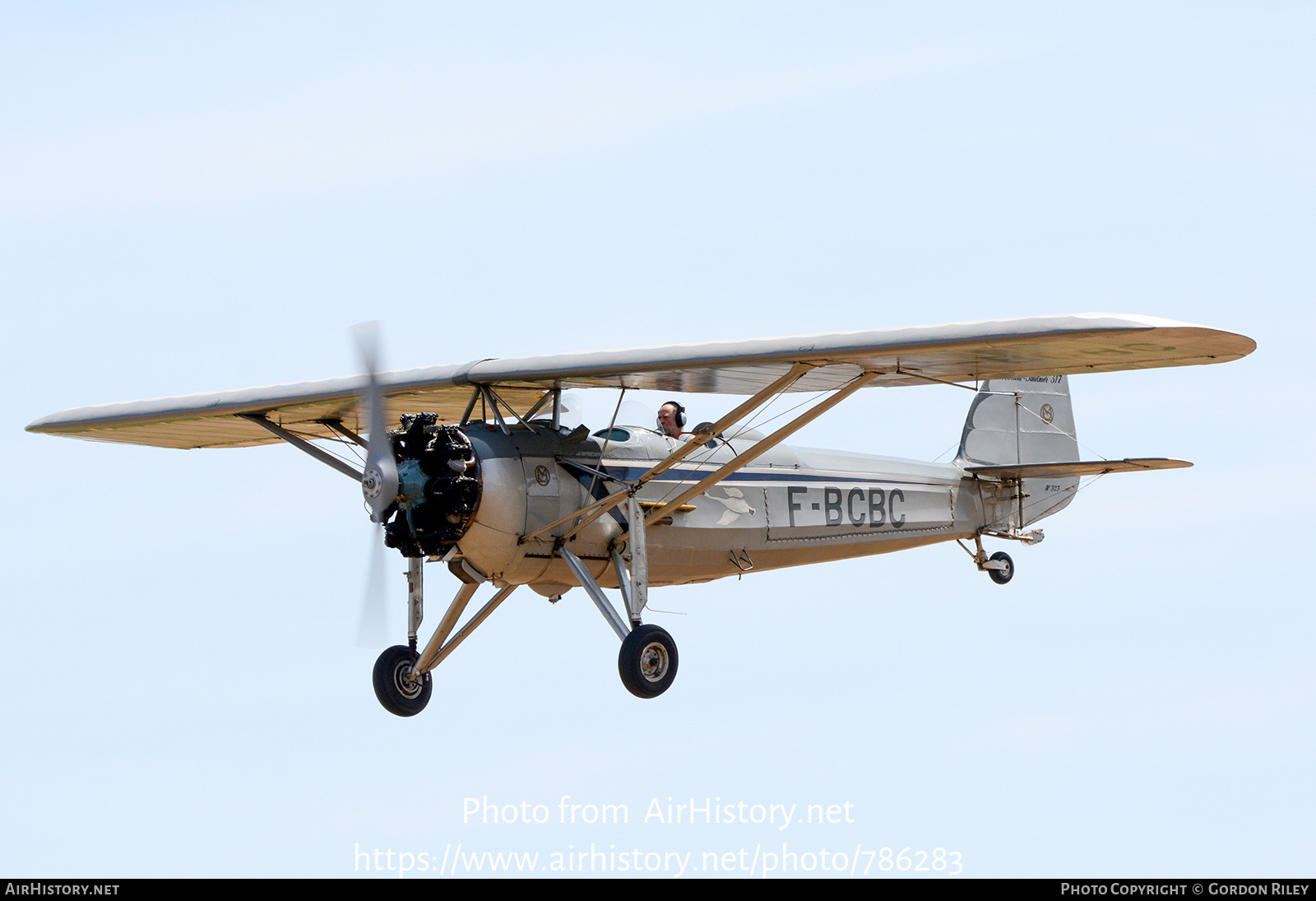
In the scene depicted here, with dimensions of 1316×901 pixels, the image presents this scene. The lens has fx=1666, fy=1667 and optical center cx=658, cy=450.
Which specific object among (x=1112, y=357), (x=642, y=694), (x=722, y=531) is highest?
(x=1112, y=357)

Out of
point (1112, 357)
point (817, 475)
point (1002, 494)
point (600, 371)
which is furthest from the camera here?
point (1002, 494)

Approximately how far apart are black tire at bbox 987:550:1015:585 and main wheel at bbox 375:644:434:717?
22.2 feet

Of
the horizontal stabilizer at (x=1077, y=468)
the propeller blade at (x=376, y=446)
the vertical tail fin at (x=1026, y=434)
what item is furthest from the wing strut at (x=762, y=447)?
the vertical tail fin at (x=1026, y=434)

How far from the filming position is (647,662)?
13.4 m

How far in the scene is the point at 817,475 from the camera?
52.7ft

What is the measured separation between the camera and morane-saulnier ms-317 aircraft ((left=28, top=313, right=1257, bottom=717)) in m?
12.4

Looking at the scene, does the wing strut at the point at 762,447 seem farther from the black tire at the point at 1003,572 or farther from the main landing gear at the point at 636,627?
the black tire at the point at 1003,572

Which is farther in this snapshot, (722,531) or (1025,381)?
(1025,381)

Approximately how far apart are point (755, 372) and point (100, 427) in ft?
22.3

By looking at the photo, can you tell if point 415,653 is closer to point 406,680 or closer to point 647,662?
point 406,680

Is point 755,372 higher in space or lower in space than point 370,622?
higher

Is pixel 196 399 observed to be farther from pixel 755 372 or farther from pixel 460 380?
pixel 755 372

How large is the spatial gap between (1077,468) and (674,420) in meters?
5.08

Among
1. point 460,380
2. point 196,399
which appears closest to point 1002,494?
point 460,380
